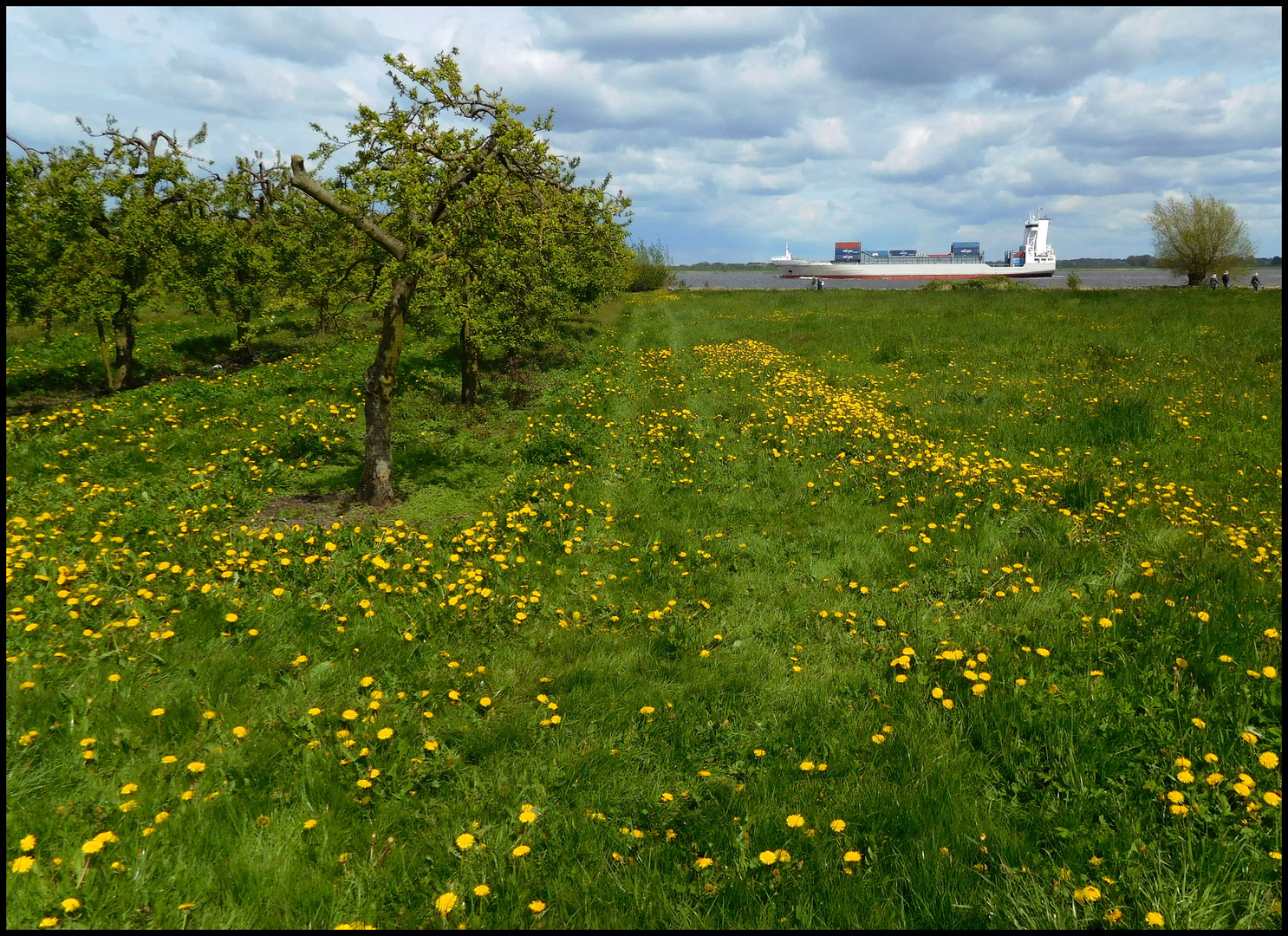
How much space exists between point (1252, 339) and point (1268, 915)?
22472 millimetres

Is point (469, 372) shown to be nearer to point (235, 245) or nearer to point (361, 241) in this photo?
point (361, 241)

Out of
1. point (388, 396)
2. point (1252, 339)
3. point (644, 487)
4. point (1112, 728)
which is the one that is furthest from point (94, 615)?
point (1252, 339)

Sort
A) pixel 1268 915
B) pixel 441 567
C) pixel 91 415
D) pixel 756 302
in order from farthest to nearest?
pixel 756 302 < pixel 91 415 < pixel 441 567 < pixel 1268 915

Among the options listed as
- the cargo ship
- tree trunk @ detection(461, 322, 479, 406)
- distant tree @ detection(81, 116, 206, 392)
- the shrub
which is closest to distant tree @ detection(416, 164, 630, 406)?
tree trunk @ detection(461, 322, 479, 406)

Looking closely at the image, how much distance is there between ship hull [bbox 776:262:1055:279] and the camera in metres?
145

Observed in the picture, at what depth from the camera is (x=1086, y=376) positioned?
15.3m

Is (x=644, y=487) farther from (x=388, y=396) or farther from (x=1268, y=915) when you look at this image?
(x=1268, y=915)

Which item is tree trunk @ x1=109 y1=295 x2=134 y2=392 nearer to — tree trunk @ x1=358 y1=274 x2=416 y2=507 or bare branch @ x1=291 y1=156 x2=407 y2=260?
bare branch @ x1=291 y1=156 x2=407 y2=260

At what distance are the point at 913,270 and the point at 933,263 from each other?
9.25 metres

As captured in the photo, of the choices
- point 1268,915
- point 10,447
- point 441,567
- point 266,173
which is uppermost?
point 266,173

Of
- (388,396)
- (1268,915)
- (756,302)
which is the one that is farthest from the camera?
(756,302)

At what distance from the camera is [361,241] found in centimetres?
1123

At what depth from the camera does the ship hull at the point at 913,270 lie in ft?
476

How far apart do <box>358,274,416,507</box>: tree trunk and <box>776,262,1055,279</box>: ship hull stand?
146m
